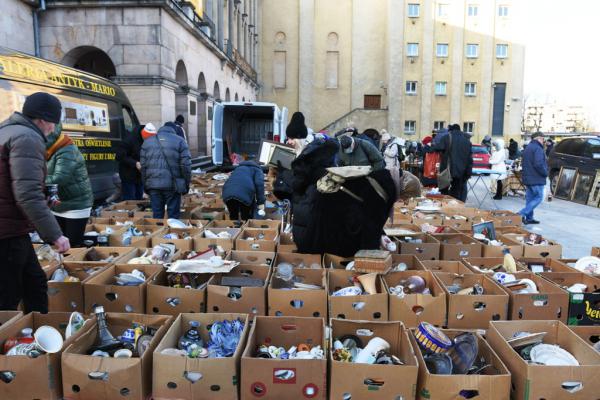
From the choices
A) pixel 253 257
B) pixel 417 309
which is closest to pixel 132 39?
pixel 253 257

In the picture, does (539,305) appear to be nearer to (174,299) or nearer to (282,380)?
(282,380)

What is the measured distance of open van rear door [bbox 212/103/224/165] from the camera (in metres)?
15.0

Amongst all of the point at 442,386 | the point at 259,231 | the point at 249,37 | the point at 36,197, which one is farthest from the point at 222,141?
the point at 249,37

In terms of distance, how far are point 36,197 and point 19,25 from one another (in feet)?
39.7

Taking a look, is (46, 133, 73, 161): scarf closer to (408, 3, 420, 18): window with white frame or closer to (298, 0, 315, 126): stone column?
(298, 0, 315, 126): stone column

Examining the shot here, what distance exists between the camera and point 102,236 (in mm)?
5117

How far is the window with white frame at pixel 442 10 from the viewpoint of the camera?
3975 cm

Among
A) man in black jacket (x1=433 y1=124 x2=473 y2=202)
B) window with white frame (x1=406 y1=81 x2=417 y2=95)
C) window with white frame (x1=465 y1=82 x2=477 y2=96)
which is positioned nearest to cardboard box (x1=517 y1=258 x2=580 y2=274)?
man in black jacket (x1=433 y1=124 x2=473 y2=202)

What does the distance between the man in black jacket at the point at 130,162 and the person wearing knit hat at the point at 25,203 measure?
541 centimetres

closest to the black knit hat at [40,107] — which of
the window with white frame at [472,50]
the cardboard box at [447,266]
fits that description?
the cardboard box at [447,266]

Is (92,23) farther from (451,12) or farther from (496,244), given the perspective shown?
(451,12)

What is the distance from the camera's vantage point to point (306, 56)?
3994cm

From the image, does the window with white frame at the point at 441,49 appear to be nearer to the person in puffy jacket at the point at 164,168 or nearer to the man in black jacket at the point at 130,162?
the man in black jacket at the point at 130,162

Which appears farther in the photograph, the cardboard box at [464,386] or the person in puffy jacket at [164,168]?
the person in puffy jacket at [164,168]
